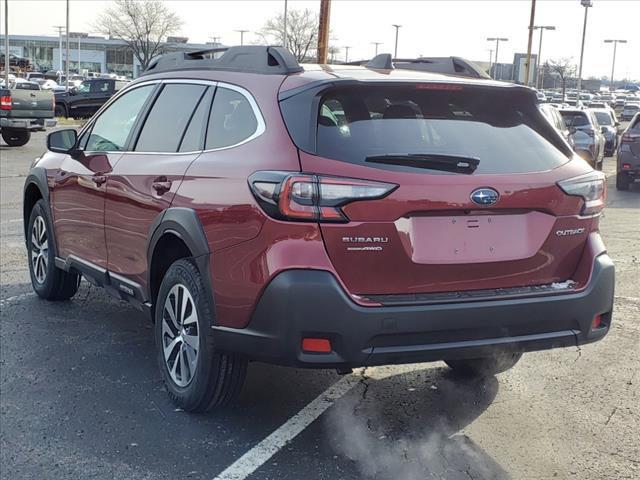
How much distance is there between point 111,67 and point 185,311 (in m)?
122

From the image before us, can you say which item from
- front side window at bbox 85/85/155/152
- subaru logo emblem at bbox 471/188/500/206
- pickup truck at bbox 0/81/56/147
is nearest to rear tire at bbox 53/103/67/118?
pickup truck at bbox 0/81/56/147

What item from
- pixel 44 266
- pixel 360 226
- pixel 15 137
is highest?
pixel 360 226

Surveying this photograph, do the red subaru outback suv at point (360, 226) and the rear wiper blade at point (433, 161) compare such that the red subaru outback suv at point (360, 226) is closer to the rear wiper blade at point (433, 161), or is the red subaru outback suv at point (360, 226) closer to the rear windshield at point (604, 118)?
the rear wiper blade at point (433, 161)

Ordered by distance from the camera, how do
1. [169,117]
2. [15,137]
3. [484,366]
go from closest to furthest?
1. [169,117]
2. [484,366]
3. [15,137]

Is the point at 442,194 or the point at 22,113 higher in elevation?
the point at 442,194

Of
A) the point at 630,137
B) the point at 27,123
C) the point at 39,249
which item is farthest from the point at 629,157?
the point at 27,123

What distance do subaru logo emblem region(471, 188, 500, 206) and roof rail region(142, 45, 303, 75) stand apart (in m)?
1.10

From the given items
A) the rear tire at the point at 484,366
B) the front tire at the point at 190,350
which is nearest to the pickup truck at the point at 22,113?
the front tire at the point at 190,350

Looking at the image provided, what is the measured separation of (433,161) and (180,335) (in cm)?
166

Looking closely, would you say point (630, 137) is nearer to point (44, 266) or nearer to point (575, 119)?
point (575, 119)

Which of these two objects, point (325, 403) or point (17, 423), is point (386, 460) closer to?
point (325, 403)

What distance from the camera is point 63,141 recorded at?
18.9ft

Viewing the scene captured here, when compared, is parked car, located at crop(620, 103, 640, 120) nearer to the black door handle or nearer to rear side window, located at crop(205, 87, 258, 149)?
the black door handle

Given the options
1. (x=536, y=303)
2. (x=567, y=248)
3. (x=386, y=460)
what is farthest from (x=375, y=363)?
(x=567, y=248)
